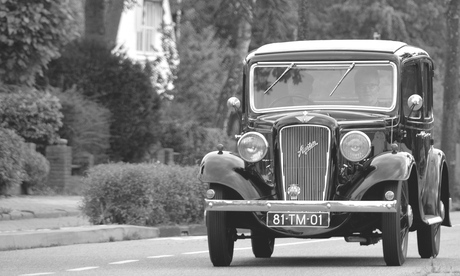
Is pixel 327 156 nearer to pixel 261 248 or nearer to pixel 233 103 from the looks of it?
pixel 233 103

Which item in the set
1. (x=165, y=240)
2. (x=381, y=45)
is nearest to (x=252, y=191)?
(x=381, y=45)

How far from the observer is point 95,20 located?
1296 inches

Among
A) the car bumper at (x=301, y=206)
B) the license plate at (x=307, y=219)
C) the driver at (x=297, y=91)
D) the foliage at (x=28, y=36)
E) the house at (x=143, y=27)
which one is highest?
the house at (x=143, y=27)

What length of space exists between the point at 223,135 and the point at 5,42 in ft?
Result: 33.1

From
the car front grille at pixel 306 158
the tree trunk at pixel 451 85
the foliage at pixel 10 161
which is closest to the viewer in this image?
the car front grille at pixel 306 158

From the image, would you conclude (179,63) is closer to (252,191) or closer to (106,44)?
(106,44)

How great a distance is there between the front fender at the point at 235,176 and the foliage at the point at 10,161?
9.25 metres

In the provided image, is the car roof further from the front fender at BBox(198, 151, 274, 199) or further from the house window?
the house window

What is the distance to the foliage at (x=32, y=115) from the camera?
2653 centimetres

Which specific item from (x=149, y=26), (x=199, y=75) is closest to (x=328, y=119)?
(x=199, y=75)

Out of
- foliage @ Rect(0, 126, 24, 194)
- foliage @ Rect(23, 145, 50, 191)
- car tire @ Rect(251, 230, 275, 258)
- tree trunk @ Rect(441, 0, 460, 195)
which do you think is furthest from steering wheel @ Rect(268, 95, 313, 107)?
tree trunk @ Rect(441, 0, 460, 195)

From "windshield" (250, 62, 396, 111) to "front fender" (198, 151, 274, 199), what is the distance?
1139 mm

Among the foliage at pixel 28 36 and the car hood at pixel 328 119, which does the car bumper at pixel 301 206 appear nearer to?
the car hood at pixel 328 119

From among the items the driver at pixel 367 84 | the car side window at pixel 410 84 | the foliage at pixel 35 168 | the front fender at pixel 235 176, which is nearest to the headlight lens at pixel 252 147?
the front fender at pixel 235 176
